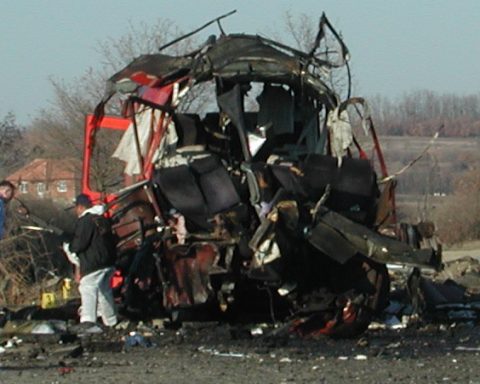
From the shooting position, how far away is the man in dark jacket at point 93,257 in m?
14.3

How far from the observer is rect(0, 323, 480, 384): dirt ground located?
10.4 metres

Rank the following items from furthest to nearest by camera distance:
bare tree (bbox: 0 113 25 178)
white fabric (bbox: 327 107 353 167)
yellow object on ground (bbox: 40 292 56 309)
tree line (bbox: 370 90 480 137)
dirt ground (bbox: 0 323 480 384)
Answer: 1. tree line (bbox: 370 90 480 137)
2. bare tree (bbox: 0 113 25 178)
3. yellow object on ground (bbox: 40 292 56 309)
4. white fabric (bbox: 327 107 353 167)
5. dirt ground (bbox: 0 323 480 384)

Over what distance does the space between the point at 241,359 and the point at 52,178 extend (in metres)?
27.5

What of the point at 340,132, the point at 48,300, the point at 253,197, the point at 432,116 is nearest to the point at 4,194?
the point at 253,197

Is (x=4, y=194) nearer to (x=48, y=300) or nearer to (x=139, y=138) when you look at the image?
(x=139, y=138)

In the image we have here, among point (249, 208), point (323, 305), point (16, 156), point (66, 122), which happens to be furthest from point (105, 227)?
point (66, 122)

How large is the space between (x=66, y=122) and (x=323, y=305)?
27080 mm

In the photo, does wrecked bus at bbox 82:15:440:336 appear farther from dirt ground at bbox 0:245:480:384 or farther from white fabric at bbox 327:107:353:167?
dirt ground at bbox 0:245:480:384

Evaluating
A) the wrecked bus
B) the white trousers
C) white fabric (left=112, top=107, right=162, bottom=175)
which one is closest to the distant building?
white fabric (left=112, top=107, right=162, bottom=175)

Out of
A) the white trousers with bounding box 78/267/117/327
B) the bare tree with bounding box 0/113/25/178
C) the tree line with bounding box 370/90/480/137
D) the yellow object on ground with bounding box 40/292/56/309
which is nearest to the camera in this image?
the white trousers with bounding box 78/267/117/327

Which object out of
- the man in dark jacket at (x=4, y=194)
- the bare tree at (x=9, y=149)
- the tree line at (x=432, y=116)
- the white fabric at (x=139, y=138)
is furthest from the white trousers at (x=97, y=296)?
the tree line at (x=432, y=116)

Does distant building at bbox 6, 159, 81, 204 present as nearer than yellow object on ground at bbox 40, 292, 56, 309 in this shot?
No

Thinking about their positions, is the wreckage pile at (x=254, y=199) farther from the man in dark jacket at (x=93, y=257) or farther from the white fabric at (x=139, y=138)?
the man in dark jacket at (x=93, y=257)

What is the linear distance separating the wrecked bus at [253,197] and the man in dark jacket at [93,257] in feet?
1.42
